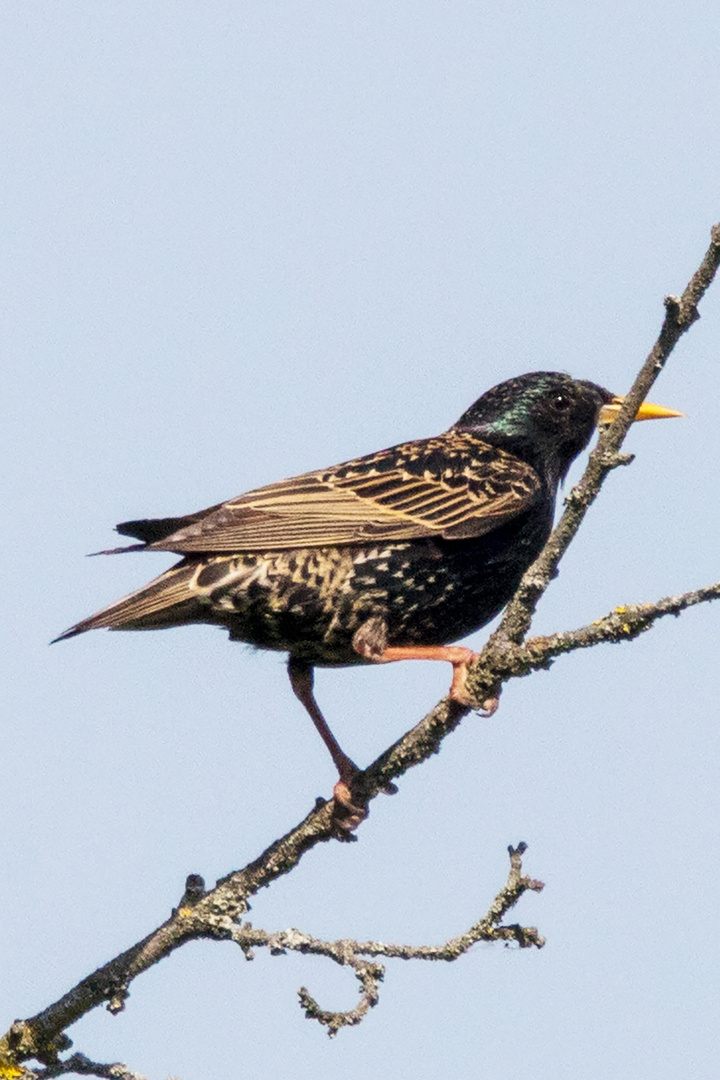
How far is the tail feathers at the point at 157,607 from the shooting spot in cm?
Answer: 569


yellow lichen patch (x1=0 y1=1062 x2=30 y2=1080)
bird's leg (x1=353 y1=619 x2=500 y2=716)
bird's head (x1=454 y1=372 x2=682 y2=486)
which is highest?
bird's head (x1=454 y1=372 x2=682 y2=486)

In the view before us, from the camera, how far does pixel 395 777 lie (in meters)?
5.08

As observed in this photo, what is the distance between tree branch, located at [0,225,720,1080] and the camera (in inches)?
160

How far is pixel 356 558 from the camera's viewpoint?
20.6 ft

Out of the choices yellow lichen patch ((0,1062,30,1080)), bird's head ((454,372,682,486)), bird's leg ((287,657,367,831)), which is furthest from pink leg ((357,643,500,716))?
yellow lichen patch ((0,1062,30,1080))

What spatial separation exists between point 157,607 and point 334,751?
3.20 ft

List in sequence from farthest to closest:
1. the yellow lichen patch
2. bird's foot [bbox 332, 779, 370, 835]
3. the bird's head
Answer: the bird's head → bird's foot [bbox 332, 779, 370, 835] → the yellow lichen patch

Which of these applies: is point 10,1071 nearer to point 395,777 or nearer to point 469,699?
point 395,777

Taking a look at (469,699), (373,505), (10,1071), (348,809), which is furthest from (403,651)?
(10,1071)

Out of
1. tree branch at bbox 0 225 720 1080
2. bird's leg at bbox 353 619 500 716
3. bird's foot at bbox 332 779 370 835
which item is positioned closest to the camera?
tree branch at bbox 0 225 720 1080

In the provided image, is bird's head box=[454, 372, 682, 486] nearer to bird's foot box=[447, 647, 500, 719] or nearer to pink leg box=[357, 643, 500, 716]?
pink leg box=[357, 643, 500, 716]

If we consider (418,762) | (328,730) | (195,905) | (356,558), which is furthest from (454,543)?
(195,905)

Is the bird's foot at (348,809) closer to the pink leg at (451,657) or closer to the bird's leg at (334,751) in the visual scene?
the bird's leg at (334,751)

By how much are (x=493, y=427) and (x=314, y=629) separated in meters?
1.75
